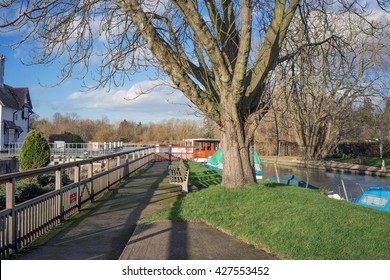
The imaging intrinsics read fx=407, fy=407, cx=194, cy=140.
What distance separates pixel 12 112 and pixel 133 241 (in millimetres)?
49700

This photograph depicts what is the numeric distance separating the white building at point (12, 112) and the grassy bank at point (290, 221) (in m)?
42.4

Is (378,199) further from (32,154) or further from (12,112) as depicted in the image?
(12,112)

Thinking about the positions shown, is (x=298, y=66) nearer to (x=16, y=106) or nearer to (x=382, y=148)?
(x=382, y=148)

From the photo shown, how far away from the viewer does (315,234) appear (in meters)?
6.56

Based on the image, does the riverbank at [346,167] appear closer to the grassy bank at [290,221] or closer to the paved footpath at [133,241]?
the grassy bank at [290,221]

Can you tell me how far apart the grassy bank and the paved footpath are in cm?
38

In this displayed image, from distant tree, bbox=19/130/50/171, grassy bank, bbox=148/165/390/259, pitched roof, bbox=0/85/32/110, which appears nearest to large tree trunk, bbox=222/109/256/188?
grassy bank, bbox=148/165/390/259

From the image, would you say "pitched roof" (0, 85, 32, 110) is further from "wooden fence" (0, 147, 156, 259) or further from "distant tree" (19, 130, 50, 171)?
"wooden fence" (0, 147, 156, 259)

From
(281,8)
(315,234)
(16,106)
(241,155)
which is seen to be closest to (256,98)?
(241,155)

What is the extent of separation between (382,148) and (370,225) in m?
46.7

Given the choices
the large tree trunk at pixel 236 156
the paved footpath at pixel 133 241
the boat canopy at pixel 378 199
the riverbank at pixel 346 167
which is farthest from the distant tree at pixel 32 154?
the riverbank at pixel 346 167

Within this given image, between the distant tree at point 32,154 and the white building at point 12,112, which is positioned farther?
the white building at point 12,112

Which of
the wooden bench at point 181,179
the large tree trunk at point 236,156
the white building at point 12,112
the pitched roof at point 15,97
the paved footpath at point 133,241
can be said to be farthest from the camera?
the pitched roof at point 15,97

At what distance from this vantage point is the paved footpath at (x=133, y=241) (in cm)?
593
